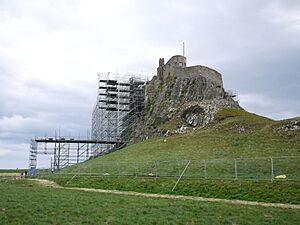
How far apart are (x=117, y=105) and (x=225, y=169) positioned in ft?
147

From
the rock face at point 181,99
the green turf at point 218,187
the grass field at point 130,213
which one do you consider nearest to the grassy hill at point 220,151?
the rock face at point 181,99

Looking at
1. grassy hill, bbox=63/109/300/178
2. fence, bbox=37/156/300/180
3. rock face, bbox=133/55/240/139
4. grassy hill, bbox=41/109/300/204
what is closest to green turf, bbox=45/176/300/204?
grassy hill, bbox=41/109/300/204

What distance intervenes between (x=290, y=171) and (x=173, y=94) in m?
41.2

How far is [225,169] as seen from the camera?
29.2 metres

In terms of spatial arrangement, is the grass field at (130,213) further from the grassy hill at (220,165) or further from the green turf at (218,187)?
the grassy hill at (220,165)

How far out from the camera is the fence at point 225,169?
25536mm

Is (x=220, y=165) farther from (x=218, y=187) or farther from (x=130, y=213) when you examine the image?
(x=130, y=213)

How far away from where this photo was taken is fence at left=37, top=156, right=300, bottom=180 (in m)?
25.5

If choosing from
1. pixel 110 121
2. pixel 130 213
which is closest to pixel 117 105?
pixel 110 121

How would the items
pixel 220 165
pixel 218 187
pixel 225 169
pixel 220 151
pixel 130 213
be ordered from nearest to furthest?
pixel 130 213 → pixel 218 187 → pixel 225 169 → pixel 220 165 → pixel 220 151

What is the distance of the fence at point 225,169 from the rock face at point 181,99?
72.5 ft

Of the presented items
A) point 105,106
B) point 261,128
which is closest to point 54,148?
point 105,106

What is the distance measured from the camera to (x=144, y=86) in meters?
74.5

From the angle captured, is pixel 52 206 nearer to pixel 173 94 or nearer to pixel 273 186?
pixel 273 186
